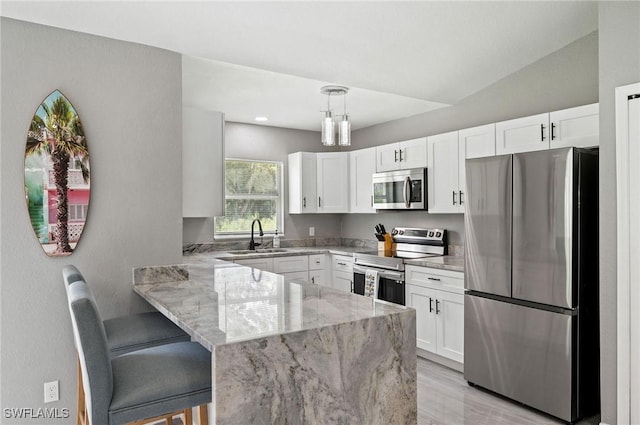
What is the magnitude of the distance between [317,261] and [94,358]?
361 cm

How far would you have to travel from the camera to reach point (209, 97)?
405cm

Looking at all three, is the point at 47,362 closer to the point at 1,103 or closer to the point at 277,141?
the point at 1,103

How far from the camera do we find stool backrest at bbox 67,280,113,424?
59.8 inches

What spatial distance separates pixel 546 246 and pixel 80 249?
292 cm

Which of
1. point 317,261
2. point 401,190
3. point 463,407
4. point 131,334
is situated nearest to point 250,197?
point 317,261

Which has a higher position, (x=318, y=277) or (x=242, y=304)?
(x=242, y=304)

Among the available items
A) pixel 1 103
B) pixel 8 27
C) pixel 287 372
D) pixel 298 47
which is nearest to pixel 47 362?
pixel 1 103

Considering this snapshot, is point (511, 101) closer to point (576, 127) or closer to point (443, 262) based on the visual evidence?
point (576, 127)

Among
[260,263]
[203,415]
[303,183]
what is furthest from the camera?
[303,183]

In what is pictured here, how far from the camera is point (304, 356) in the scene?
170 centimetres

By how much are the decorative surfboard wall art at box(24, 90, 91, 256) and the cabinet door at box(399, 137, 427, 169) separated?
9.96ft

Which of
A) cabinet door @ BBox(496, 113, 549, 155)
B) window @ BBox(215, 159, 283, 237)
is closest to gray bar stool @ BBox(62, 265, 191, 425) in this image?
window @ BBox(215, 159, 283, 237)

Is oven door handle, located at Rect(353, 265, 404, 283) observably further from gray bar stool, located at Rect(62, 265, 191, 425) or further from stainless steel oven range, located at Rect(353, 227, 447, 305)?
gray bar stool, located at Rect(62, 265, 191, 425)

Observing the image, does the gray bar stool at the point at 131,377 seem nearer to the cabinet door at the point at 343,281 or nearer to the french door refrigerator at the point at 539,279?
the french door refrigerator at the point at 539,279
